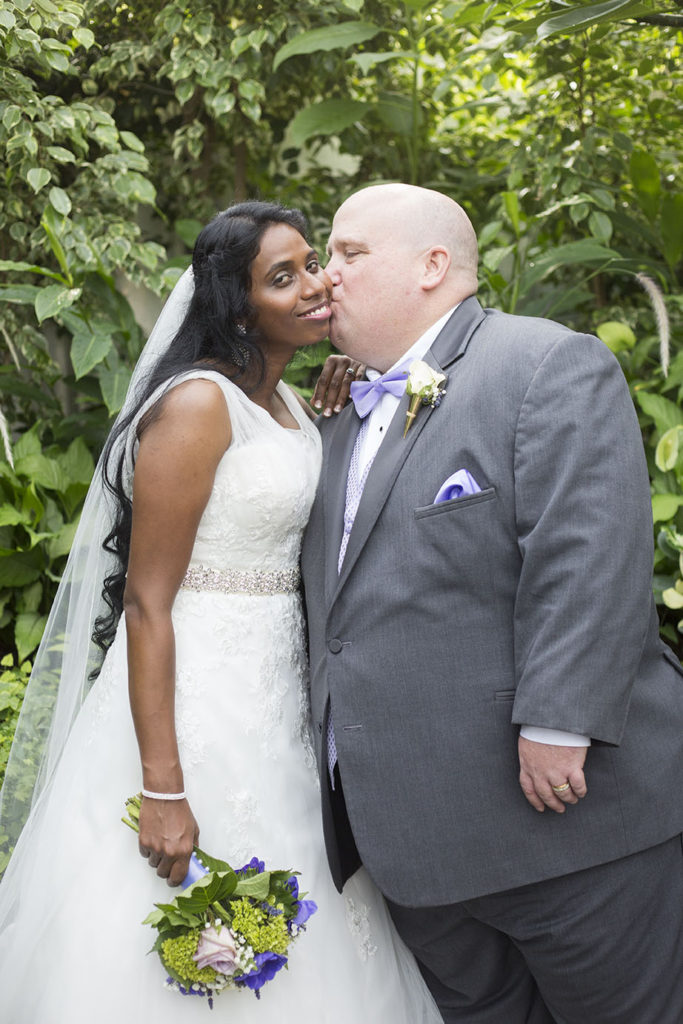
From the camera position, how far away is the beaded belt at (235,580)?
7.36 ft

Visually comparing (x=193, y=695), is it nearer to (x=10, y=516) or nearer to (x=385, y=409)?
(x=385, y=409)

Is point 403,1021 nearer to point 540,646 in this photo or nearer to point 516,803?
point 516,803

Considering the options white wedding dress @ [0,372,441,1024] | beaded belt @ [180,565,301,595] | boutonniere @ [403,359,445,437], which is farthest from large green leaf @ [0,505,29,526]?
boutonniere @ [403,359,445,437]

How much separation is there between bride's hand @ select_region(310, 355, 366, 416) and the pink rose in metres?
1.29

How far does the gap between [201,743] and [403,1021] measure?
0.82 metres

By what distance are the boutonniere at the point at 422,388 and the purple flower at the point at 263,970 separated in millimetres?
1139

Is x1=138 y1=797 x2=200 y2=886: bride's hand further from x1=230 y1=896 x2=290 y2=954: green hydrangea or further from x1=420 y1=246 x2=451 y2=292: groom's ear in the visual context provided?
x1=420 y1=246 x2=451 y2=292: groom's ear

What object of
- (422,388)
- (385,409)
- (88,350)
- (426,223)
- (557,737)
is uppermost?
(426,223)

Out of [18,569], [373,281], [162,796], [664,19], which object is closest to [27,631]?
[18,569]

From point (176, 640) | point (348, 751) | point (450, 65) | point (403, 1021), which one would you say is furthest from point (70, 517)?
point (450, 65)

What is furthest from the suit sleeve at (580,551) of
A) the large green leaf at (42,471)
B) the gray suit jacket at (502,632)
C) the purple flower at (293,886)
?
the large green leaf at (42,471)

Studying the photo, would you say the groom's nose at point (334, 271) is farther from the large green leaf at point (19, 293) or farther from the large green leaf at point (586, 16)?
the large green leaf at point (19, 293)

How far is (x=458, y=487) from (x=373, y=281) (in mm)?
577

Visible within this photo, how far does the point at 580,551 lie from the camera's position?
1.83 metres
